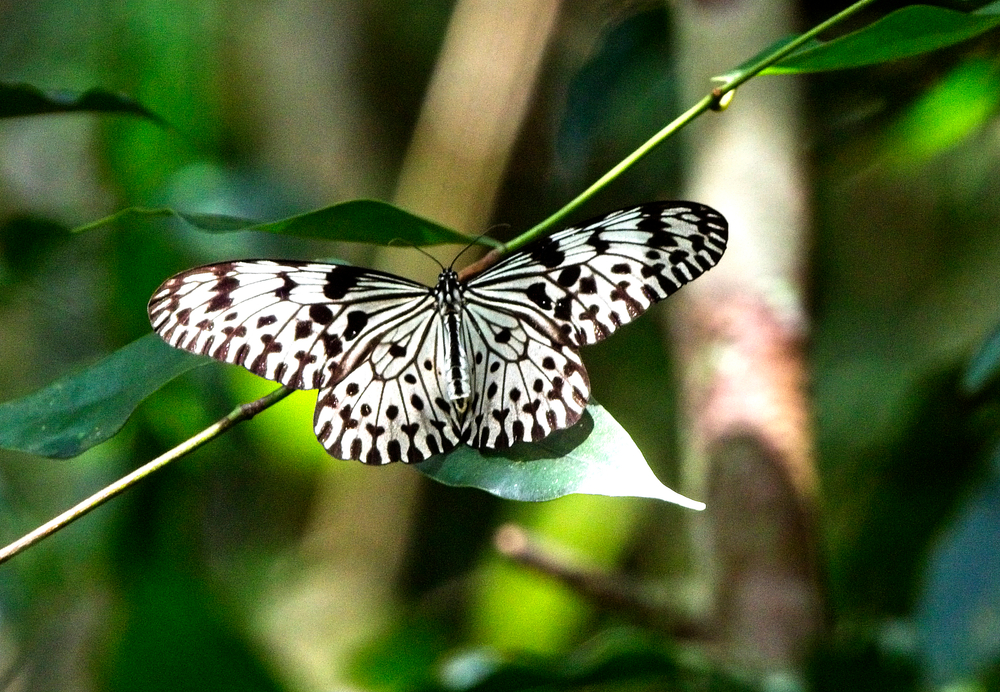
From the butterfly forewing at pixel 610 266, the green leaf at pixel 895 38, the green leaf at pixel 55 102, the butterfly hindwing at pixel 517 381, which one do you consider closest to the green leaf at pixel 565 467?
the butterfly hindwing at pixel 517 381

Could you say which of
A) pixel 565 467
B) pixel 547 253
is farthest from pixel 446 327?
pixel 565 467

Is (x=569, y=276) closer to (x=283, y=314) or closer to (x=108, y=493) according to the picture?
(x=283, y=314)

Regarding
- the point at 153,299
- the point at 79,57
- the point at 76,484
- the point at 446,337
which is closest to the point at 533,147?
the point at 79,57

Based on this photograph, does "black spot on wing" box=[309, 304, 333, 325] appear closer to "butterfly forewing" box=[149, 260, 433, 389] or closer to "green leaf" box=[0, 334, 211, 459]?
"butterfly forewing" box=[149, 260, 433, 389]

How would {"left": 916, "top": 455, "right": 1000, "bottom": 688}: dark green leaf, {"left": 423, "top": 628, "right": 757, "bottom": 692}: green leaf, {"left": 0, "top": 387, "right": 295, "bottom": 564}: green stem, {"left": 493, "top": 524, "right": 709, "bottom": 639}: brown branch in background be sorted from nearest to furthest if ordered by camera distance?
{"left": 0, "top": 387, "right": 295, "bottom": 564}: green stem → {"left": 916, "top": 455, "right": 1000, "bottom": 688}: dark green leaf → {"left": 423, "top": 628, "right": 757, "bottom": 692}: green leaf → {"left": 493, "top": 524, "right": 709, "bottom": 639}: brown branch in background

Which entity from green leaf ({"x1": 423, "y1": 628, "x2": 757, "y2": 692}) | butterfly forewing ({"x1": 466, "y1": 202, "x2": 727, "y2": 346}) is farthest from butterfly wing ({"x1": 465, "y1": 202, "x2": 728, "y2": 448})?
green leaf ({"x1": 423, "y1": 628, "x2": 757, "y2": 692})
